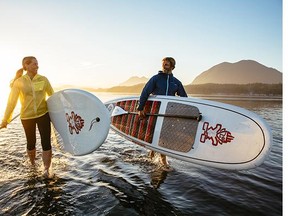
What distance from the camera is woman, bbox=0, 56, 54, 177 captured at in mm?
4406

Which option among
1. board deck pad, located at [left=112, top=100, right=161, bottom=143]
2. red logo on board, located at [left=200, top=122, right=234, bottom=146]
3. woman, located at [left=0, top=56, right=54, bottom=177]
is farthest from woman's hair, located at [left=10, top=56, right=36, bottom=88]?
red logo on board, located at [left=200, top=122, right=234, bottom=146]

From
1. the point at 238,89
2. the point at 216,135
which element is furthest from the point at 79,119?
the point at 238,89

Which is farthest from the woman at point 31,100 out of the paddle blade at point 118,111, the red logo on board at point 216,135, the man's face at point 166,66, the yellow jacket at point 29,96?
the red logo on board at point 216,135

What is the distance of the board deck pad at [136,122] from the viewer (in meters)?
5.46

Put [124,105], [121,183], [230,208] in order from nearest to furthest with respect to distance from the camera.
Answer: [230,208] < [121,183] < [124,105]

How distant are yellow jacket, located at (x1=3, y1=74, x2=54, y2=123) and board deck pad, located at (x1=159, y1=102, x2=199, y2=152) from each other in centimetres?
265

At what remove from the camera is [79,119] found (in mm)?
4730

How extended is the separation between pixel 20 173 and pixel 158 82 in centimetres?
360

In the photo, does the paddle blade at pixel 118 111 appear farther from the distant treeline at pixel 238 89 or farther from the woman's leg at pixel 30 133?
the distant treeline at pixel 238 89

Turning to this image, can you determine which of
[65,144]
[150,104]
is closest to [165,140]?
[150,104]

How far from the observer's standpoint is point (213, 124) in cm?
458

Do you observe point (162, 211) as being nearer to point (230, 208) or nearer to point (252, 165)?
point (230, 208)

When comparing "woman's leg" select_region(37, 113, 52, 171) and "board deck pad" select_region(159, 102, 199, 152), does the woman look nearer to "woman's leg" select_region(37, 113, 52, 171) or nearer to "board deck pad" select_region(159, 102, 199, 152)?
"woman's leg" select_region(37, 113, 52, 171)

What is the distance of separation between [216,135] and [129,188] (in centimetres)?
198
